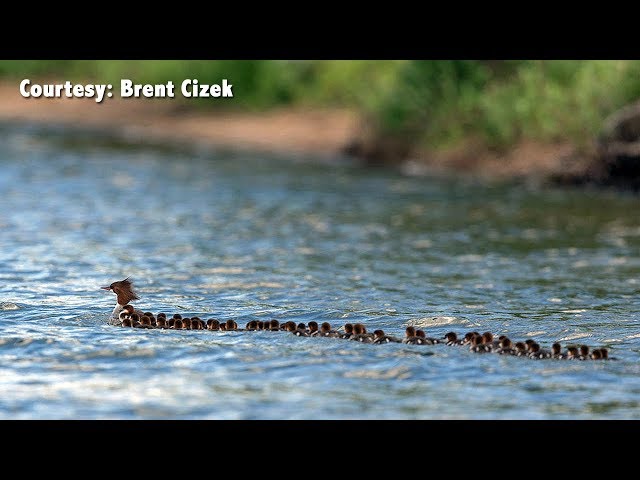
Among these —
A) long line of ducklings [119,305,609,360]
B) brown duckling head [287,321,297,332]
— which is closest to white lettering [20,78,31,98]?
long line of ducklings [119,305,609,360]

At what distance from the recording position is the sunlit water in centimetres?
1343

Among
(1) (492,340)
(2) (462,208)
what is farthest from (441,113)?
(1) (492,340)

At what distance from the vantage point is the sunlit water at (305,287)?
1343 cm

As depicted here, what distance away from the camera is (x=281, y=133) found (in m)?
42.3

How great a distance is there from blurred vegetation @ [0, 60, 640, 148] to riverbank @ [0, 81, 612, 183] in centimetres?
46

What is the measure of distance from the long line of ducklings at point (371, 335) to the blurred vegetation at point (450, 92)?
18.4 m

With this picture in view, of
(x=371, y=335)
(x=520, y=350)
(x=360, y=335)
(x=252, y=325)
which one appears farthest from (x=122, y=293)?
(x=520, y=350)

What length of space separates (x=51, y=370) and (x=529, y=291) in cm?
845

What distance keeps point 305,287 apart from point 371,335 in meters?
4.27

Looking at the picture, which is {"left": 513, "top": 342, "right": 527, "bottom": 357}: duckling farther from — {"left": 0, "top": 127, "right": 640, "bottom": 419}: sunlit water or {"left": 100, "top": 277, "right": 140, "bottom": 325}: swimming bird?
{"left": 100, "top": 277, "right": 140, "bottom": 325}: swimming bird

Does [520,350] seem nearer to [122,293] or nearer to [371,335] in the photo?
[371,335]

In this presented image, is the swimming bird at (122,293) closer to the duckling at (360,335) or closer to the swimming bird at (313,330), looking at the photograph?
the swimming bird at (313,330)

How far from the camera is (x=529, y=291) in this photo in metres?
19.8
